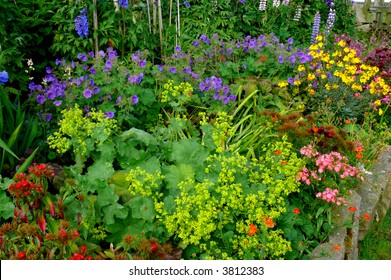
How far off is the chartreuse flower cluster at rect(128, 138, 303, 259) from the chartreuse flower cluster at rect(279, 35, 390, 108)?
1.72m

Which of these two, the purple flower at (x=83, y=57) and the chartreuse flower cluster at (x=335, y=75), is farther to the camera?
the chartreuse flower cluster at (x=335, y=75)

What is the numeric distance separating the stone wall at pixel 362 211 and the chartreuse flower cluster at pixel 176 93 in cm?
144

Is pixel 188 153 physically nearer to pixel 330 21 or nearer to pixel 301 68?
pixel 301 68

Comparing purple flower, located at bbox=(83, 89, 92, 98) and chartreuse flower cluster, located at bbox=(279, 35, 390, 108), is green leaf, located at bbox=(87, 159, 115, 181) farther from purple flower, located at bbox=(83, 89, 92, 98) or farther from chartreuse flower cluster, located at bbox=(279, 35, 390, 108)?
chartreuse flower cluster, located at bbox=(279, 35, 390, 108)

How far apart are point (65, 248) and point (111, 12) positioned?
2780mm

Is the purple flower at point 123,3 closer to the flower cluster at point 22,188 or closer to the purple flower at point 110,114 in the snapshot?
the purple flower at point 110,114

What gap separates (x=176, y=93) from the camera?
408 centimetres

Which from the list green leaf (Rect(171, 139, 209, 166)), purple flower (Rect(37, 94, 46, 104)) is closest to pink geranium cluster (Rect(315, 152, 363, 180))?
green leaf (Rect(171, 139, 209, 166))

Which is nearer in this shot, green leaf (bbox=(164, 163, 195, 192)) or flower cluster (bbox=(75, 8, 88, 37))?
green leaf (bbox=(164, 163, 195, 192))

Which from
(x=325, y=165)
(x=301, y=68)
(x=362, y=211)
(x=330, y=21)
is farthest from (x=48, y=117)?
(x=330, y=21)

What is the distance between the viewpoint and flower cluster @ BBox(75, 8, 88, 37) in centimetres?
461

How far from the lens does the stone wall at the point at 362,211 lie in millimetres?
3332

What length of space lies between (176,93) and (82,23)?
3.96ft

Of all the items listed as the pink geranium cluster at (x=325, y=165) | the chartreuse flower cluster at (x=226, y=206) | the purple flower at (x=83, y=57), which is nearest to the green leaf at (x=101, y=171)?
the chartreuse flower cluster at (x=226, y=206)
